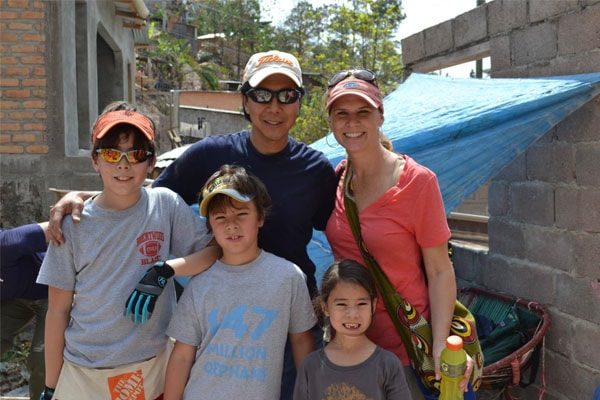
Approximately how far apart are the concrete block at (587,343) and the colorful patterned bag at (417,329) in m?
1.21

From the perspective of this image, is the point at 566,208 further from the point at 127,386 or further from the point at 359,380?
the point at 127,386

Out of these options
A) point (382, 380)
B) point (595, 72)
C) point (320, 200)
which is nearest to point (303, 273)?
point (320, 200)

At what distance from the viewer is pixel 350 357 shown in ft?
7.01

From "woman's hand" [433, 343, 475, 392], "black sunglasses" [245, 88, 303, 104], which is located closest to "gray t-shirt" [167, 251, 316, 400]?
"woman's hand" [433, 343, 475, 392]

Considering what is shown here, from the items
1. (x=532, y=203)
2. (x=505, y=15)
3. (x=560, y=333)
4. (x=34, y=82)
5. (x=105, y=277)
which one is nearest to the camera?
(x=105, y=277)

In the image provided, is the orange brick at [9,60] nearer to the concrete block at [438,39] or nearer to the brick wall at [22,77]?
the brick wall at [22,77]

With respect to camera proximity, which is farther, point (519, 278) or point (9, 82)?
point (9, 82)

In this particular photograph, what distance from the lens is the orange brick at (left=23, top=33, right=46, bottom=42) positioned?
598cm

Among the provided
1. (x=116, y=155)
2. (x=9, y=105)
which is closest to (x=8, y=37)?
(x=9, y=105)

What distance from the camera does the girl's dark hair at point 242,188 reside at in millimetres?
2156

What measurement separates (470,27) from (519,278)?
5.61 ft

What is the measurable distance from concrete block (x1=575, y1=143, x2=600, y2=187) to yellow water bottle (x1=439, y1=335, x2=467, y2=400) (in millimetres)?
1547

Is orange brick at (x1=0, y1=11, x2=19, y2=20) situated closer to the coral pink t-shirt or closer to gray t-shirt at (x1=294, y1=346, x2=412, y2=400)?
the coral pink t-shirt

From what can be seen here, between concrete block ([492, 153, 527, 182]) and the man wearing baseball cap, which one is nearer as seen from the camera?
the man wearing baseball cap
